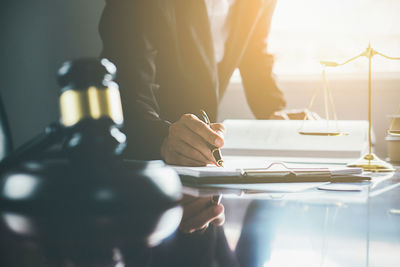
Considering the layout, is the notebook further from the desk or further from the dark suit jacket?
the dark suit jacket

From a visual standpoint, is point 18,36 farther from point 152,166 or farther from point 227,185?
point 152,166

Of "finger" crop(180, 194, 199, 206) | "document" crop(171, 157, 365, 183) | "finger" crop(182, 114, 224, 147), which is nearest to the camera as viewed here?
"finger" crop(180, 194, 199, 206)

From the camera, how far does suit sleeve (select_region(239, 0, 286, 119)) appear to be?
6.68ft

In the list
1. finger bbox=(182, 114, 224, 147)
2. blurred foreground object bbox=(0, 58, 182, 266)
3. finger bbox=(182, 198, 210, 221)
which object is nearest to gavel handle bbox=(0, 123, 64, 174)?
blurred foreground object bbox=(0, 58, 182, 266)

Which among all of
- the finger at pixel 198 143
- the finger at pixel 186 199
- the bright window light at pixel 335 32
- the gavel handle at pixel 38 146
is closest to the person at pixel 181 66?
the finger at pixel 198 143

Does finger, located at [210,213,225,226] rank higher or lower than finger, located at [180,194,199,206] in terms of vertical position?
higher

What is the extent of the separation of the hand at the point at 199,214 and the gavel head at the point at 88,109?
0.33 feet

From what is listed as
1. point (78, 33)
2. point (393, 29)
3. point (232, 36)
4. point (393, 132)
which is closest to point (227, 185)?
point (393, 132)

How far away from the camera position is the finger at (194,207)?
449mm

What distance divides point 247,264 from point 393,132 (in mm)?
716

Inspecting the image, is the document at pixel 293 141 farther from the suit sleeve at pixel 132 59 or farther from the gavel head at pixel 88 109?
the gavel head at pixel 88 109

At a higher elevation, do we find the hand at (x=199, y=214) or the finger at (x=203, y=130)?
the hand at (x=199, y=214)

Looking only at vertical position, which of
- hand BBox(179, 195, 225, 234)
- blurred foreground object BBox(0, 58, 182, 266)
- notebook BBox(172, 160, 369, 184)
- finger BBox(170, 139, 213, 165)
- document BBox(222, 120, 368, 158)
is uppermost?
blurred foreground object BBox(0, 58, 182, 266)

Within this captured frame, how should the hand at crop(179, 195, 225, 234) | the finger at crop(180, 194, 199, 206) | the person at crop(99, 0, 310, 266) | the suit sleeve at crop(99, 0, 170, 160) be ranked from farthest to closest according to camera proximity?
1. the suit sleeve at crop(99, 0, 170, 160)
2. the person at crop(99, 0, 310, 266)
3. the finger at crop(180, 194, 199, 206)
4. the hand at crop(179, 195, 225, 234)
